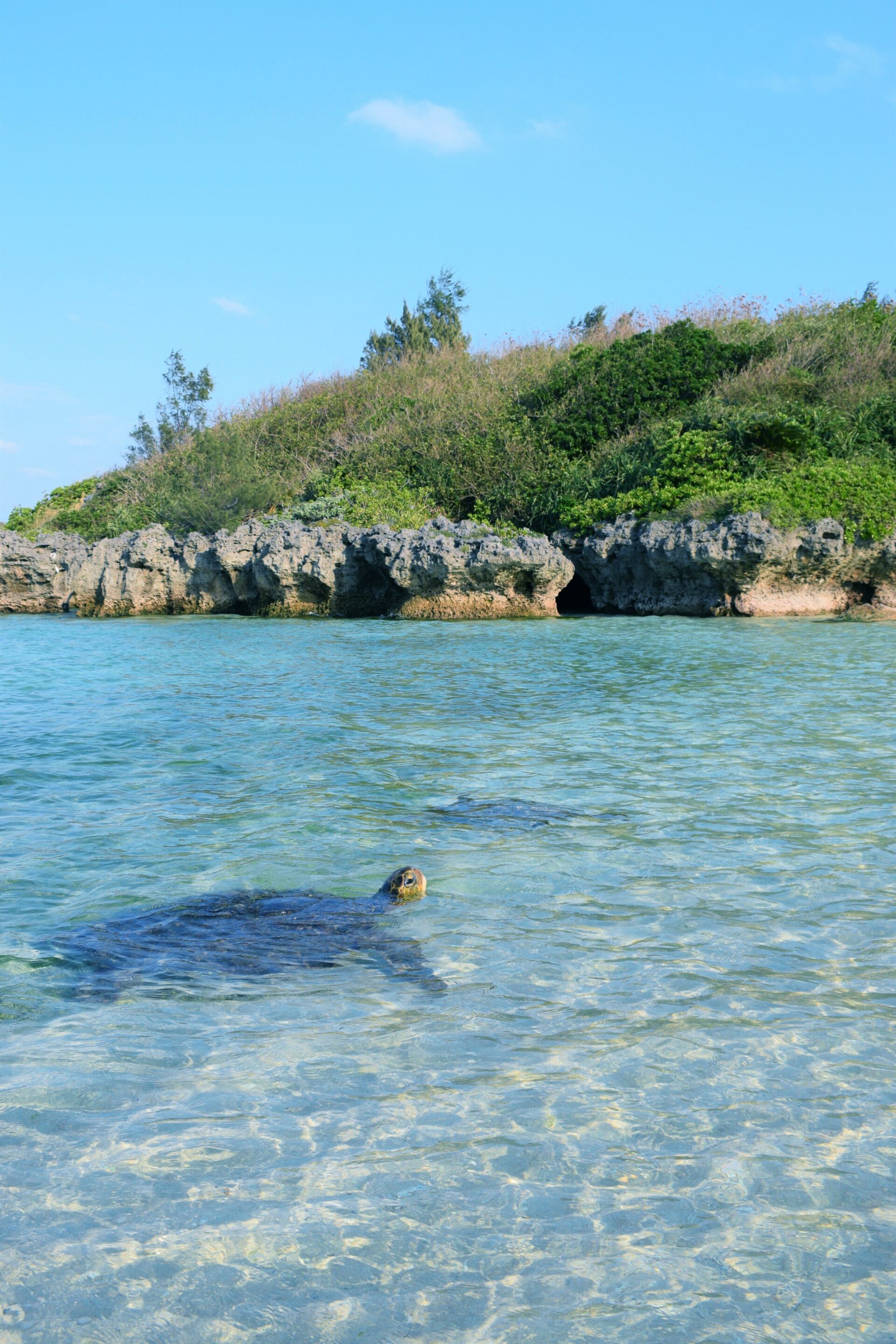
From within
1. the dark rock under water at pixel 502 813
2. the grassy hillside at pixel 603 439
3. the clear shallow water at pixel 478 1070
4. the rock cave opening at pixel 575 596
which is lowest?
the clear shallow water at pixel 478 1070

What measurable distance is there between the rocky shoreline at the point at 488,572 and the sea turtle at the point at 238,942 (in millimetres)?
14557

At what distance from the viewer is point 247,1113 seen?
273 cm

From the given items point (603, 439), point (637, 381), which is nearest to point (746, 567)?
point (603, 439)

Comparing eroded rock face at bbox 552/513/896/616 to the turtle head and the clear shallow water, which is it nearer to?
the clear shallow water

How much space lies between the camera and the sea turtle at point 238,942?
365 centimetres

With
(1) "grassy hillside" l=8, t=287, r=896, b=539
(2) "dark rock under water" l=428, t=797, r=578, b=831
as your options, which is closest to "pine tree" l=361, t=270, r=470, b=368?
(1) "grassy hillside" l=8, t=287, r=896, b=539

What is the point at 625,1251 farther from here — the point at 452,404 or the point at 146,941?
the point at 452,404

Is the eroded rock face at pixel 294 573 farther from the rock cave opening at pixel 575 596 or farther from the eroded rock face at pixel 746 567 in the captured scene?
the rock cave opening at pixel 575 596

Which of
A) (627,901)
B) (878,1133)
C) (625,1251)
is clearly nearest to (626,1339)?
(625,1251)

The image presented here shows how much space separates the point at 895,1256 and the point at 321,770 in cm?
506

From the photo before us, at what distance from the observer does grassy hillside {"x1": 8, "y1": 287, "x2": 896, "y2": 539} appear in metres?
20.4

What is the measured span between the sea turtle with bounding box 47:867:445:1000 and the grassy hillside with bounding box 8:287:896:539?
1548 centimetres

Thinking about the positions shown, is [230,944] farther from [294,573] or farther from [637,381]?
[637,381]

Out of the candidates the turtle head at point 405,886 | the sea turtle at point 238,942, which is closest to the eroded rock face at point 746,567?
the turtle head at point 405,886
